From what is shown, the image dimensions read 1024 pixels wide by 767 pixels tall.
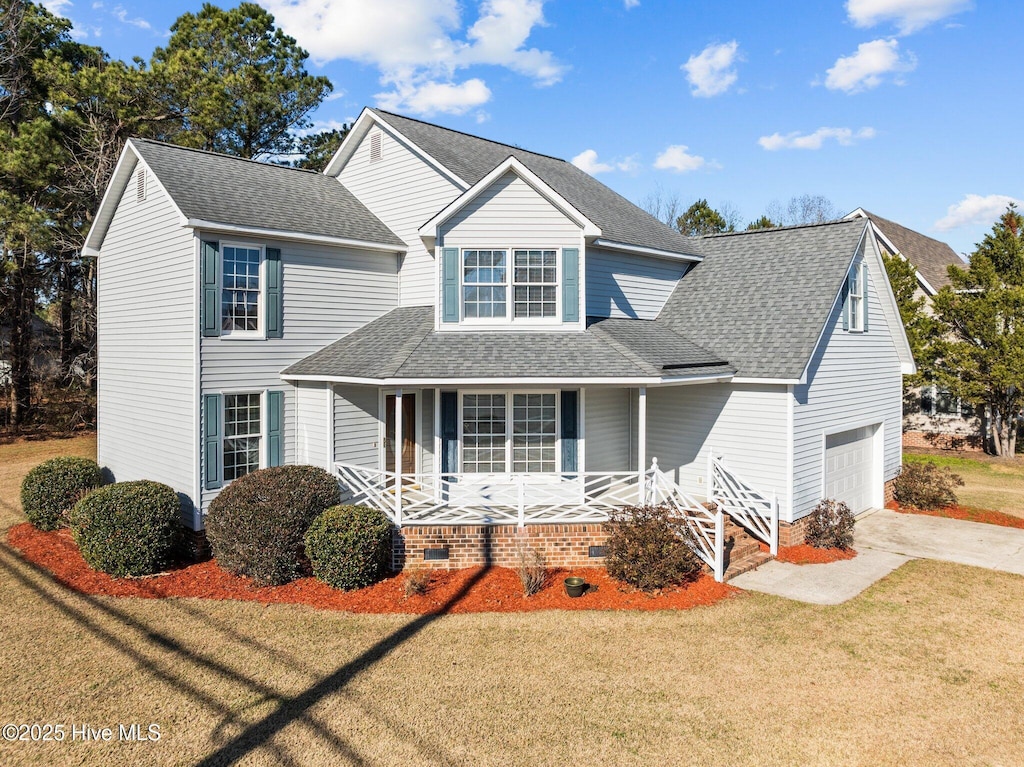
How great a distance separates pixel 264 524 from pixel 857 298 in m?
14.1

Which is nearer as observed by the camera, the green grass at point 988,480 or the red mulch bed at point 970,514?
the red mulch bed at point 970,514

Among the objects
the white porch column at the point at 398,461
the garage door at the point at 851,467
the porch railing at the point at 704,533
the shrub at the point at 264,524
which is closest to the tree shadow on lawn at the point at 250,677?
the shrub at the point at 264,524

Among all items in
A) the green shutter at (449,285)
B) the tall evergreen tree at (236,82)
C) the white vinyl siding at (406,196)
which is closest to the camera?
the green shutter at (449,285)

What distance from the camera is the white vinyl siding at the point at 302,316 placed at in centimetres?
1327

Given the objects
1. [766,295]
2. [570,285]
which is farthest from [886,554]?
[570,285]

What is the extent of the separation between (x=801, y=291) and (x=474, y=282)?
7417mm

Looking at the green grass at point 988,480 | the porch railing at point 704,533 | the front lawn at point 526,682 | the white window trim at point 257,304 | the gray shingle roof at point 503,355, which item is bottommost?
the front lawn at point 526,682

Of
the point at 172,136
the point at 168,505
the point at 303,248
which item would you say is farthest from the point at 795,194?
the point at 168,505

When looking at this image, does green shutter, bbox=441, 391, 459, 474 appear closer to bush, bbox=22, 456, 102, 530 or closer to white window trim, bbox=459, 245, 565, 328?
white window trim, bbox=459, 245, 565, 328

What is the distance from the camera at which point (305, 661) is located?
340 inches

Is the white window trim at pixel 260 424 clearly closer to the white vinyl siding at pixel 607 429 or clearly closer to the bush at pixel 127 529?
the bush at pixel 127 529

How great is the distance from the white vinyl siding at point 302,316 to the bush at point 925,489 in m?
14.4

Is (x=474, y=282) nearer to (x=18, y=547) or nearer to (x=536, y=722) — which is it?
(x=536, y=722)

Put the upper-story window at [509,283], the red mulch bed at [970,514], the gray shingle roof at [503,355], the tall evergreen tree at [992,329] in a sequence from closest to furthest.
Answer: the gray shingle roof at [503,355] < the upper-story window at [509,283] < the red mulch bed at [970,514] < the tall evergreen tree at [992,329]
